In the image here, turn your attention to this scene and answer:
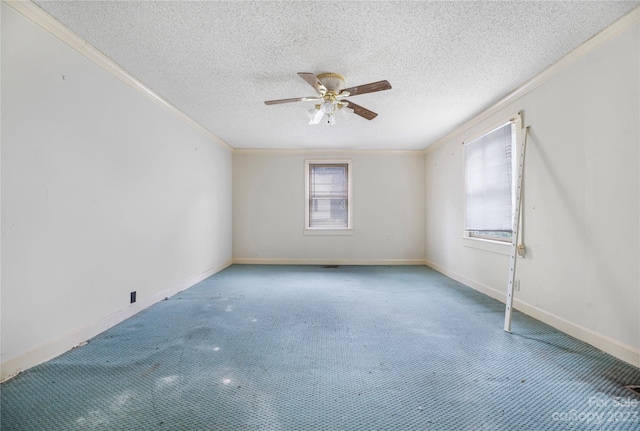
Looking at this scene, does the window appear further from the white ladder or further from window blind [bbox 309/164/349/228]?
window blind [bbox 309/164/349/228]

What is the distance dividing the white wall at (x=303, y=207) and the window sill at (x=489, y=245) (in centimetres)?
172

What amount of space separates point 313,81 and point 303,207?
3.52m

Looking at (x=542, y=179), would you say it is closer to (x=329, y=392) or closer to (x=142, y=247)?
(x=329, y=392)

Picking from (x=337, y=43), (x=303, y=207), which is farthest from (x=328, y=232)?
(x=337, y=43)

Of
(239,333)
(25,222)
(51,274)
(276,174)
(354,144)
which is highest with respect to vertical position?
(354,144)

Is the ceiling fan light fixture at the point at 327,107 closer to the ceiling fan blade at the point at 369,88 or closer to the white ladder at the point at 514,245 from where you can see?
the ceiling fan blade at the point at 369,88

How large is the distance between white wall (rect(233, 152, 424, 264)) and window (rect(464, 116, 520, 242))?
5.49 ft

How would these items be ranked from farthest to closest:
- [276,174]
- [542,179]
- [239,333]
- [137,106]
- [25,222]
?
[276,174] → [137,106] → [542,179] → [239,333] → [25,222]

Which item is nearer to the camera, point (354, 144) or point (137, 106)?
point (137, 106)

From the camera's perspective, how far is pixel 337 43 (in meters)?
2.14

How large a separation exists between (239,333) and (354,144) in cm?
396

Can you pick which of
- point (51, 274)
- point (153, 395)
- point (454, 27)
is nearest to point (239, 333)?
point (153, 395)

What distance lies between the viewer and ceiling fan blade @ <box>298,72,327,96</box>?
2.22 m

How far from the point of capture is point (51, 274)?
190 cm
